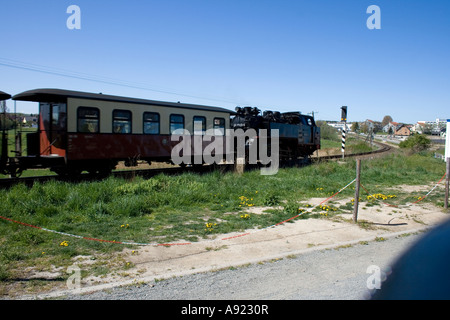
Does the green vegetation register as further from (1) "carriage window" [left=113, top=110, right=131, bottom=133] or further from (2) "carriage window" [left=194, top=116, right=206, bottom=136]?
(1) "carriage window" [left=113, top=110, right=131, bottom=133]

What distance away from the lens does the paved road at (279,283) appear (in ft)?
12.8

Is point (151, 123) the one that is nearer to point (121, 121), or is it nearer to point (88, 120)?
point (121, 121)

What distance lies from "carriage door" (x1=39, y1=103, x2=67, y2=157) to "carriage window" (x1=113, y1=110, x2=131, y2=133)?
185 cm

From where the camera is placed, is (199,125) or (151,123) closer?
(151,123)

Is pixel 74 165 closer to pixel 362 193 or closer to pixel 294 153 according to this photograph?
pixel 362 193

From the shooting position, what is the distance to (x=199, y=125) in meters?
15.8

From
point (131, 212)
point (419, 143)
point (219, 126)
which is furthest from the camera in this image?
point (419, 143)

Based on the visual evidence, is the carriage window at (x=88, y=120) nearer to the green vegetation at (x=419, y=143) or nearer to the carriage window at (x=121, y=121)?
Answer: the carriage window at (x=121, y=121)

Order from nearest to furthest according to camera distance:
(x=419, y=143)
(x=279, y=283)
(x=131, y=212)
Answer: (x=279, y=283)
(x=131, y=212)
(x=419, y=143)

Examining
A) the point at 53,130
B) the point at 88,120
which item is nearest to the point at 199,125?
the point at 88,120

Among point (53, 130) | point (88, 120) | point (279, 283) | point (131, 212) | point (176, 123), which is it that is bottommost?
point (279, 283)

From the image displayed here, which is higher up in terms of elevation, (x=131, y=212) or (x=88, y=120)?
(x=88, y=120)

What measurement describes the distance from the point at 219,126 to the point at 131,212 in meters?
9.82
